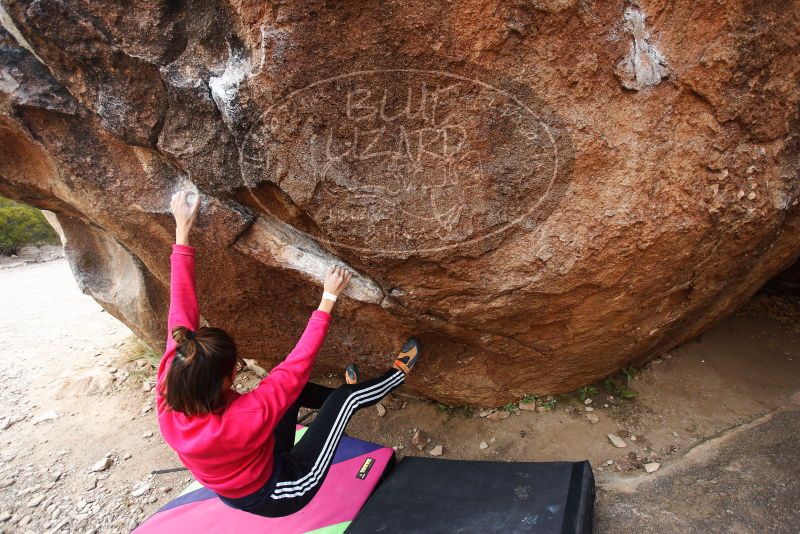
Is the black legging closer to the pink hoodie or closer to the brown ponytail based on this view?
the pink hoodie

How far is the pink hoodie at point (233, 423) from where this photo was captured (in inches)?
65.6

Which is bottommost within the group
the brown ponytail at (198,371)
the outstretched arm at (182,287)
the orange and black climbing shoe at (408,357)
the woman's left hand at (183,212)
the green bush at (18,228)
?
the green bush at (18,228)

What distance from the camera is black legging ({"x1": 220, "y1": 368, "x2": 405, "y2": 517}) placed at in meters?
1.95

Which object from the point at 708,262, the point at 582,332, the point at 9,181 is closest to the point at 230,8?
the point at 9,181

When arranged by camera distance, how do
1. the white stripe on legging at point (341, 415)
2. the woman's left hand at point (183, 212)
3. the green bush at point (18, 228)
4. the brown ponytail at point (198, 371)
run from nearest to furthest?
the brown ponytail at point (198, 371), the white stripe on legging at point (341, 415), the woman's left hand at point (183, 212), the green bush at point (18, 228)

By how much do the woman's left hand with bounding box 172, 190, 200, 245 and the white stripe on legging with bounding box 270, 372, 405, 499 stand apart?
108cm

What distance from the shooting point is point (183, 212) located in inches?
87.3

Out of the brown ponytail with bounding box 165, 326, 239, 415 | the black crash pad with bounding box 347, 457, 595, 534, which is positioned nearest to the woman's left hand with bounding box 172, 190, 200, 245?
the brown ponytail with bounding box 165, 326, 239, 415

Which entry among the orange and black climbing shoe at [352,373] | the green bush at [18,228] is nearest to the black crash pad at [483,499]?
the orange and black climbing shoe at [352,373]

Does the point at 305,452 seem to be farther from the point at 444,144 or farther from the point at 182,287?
the point at 444,144

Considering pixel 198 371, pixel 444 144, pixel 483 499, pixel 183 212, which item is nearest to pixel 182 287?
pixel 183 212

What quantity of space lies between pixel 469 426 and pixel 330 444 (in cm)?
114

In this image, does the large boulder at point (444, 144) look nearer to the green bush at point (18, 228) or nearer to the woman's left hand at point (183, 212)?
the woman's left hand at point (183, 212)

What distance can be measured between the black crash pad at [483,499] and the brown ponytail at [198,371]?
3.68ft
